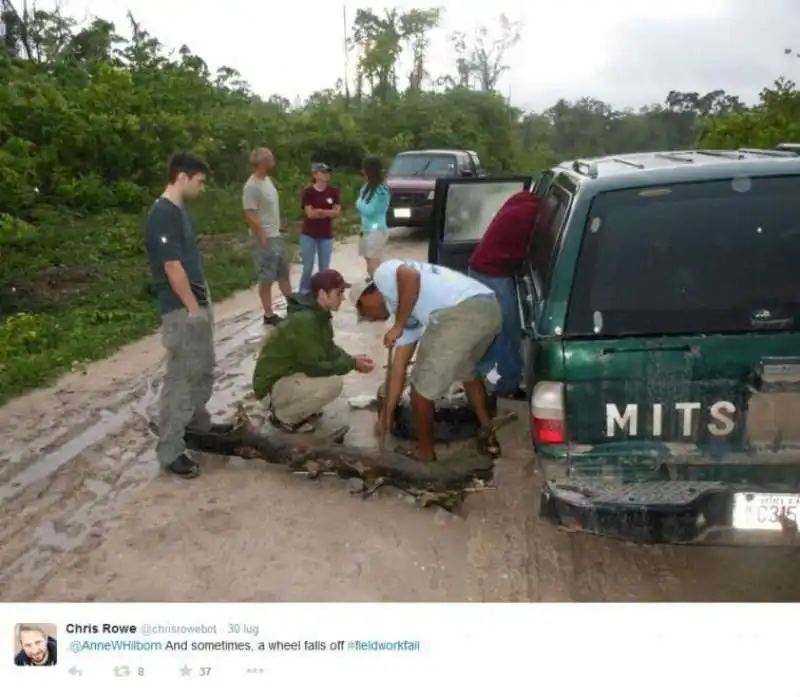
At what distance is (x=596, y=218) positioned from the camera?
2350 mm

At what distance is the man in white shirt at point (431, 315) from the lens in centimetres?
328

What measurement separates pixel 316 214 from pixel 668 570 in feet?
13.3

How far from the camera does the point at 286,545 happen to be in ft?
9.41

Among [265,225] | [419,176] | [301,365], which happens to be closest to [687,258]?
[301,365]

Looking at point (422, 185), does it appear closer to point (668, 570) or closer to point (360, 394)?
point (360, 394)

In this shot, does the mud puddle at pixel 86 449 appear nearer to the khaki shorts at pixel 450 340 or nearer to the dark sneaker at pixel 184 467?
the dark sneaker at pixel 184 467

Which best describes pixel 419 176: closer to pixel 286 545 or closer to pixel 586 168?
pixel 586 168

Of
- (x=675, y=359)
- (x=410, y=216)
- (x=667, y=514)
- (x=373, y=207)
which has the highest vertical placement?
(x=373, y=207)

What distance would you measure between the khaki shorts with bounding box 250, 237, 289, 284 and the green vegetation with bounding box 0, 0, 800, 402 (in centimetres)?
45

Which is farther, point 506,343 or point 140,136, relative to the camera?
point 140,136

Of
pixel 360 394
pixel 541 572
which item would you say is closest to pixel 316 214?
pixel 360 394

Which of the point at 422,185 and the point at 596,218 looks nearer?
the point at 596,218

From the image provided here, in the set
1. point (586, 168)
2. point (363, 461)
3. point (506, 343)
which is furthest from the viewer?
point (506, 343)

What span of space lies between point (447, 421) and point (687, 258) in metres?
1.78
